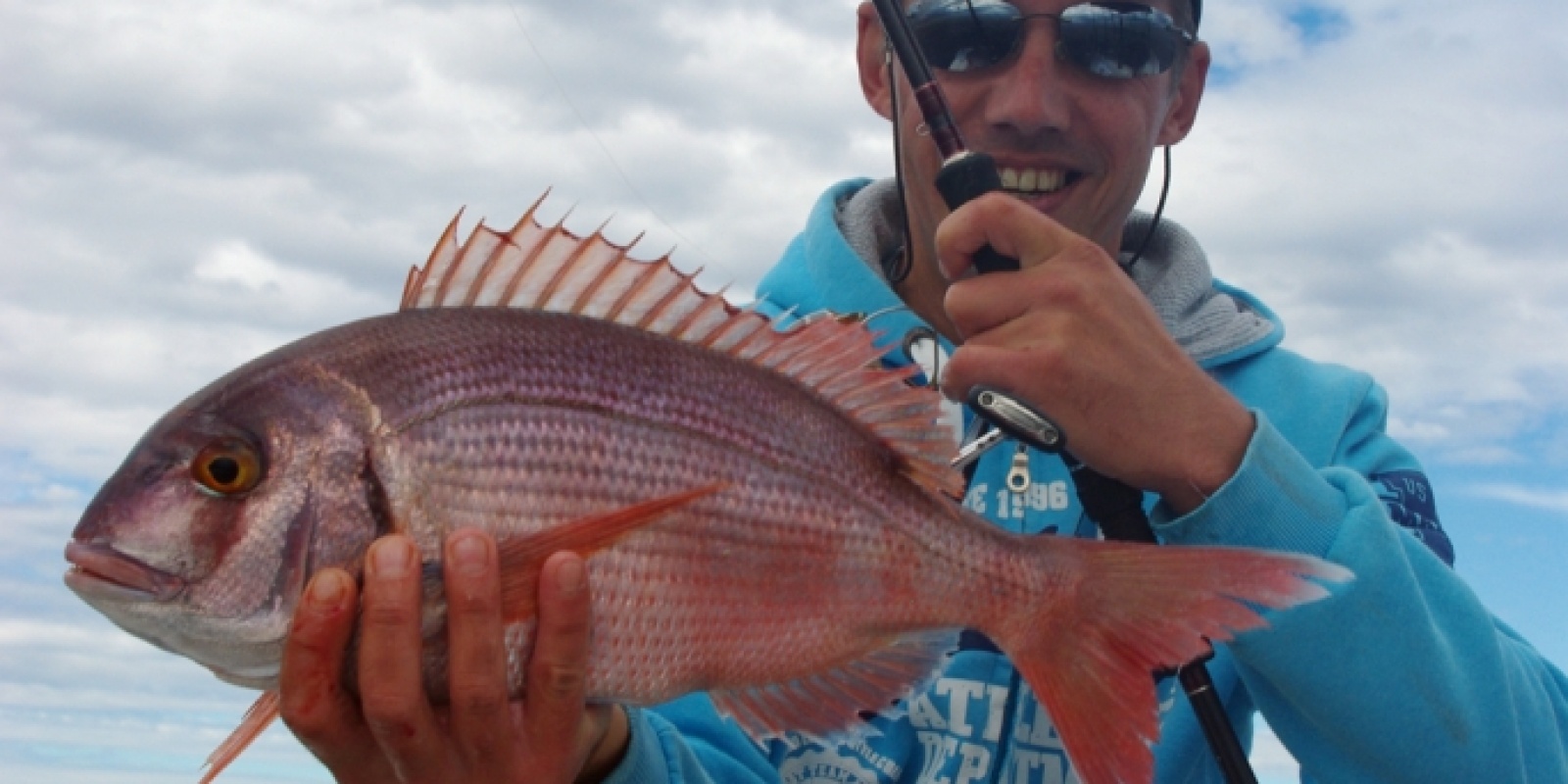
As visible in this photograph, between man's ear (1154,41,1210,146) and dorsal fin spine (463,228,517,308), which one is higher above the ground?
man's ear (1154,41,1210,146)

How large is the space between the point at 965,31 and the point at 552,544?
2.12 m

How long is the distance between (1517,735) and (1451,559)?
0.83 meters

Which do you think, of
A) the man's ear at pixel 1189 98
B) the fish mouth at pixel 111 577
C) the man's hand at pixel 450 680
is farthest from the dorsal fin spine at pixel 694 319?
the man's ear at pixel 1189 98

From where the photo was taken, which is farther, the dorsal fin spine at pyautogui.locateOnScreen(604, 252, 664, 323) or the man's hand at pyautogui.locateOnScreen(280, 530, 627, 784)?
the dorsal fin spine at pyautogui.locateOnScreen(604, 252, 664, 323)

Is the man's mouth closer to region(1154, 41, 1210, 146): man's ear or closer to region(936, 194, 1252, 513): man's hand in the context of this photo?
region(1154, 41, 1210, 146): man's ear

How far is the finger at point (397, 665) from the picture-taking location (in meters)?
1.84

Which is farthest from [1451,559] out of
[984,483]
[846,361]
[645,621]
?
[645,621]

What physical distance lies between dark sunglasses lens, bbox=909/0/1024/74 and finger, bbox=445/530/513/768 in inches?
82.7

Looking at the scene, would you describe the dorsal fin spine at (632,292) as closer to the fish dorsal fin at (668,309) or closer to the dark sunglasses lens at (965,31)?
the fish dorsal fin at (668,309)

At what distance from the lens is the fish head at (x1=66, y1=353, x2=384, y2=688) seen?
5.97 ft

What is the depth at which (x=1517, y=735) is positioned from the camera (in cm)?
263

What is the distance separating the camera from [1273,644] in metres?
2.39

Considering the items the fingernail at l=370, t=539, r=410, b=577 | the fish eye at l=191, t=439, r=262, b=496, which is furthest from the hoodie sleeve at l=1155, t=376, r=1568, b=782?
the fish eye at l=191, t=439, r=262, b=496

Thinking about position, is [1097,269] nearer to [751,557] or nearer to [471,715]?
[751,557]
